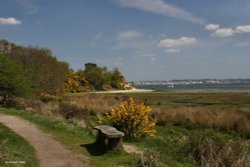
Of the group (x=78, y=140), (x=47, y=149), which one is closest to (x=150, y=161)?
(x=47, y=149)

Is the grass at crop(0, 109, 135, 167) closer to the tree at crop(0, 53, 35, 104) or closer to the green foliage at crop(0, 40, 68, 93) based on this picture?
the tree at crop(0, 53, 35, 104)

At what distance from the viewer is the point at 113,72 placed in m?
112

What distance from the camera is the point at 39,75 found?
1884 inches

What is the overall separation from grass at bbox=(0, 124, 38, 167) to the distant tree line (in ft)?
51.8

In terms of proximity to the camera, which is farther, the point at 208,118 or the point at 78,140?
the point at 208,118

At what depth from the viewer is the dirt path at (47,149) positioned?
1079cm

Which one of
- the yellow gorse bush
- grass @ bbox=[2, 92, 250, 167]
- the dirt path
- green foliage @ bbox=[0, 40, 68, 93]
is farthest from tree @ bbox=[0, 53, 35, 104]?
green foliage @ bbox=[0, 40, 68, 93]

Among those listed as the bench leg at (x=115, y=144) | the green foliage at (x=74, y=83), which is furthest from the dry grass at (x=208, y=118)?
the green foliage at (x=74, y=83)

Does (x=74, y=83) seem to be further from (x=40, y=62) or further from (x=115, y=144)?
(x=115, y=144)

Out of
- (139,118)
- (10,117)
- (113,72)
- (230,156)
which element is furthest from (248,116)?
(113,72)

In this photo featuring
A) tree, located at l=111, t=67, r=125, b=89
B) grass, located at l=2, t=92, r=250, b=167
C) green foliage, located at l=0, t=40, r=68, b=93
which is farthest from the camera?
tree, located at l=111, t=67, r=125, b=89

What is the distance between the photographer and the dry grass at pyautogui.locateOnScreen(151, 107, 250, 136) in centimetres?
2048

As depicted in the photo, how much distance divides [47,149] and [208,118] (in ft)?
39.9

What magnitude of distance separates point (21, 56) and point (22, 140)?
36.2 meters
